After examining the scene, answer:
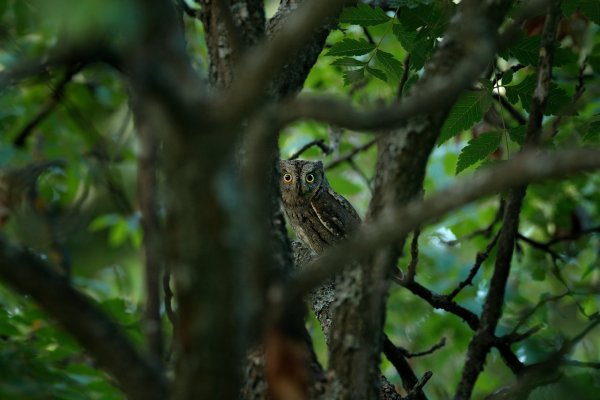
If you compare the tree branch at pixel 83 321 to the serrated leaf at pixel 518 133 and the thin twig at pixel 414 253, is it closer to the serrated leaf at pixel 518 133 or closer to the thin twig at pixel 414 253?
the thin twig at pixel 414 253

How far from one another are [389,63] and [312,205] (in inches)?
109

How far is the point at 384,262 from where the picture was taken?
1754 mm

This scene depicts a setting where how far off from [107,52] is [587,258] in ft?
15.3

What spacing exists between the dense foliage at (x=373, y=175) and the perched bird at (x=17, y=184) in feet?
0.20

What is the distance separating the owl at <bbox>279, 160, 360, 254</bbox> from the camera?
17.7 feet

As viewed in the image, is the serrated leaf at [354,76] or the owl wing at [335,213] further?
the owl wing at [335,213]

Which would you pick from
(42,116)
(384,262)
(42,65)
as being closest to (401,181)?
(384,262)

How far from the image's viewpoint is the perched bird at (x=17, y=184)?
3139 millimetres

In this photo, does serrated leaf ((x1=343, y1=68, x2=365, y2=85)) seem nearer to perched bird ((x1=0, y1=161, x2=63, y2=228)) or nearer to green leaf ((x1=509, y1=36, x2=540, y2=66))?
green leaf ((x1=509, y1=36, x2=540, y2=66))

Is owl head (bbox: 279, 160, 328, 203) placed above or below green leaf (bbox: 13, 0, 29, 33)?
below

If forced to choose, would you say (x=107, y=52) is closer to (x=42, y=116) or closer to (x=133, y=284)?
(x=42, y=116)

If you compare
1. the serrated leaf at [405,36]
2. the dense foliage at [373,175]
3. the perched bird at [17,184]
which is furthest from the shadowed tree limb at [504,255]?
the perched bird at [17,184]

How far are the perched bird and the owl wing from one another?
2.14 metres

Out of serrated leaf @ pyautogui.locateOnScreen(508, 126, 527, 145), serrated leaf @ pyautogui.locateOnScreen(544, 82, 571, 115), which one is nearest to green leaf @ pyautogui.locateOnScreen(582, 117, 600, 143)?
serrated leaf @ pyautogui.locateOnScreen(544, 82, 571, 115)
